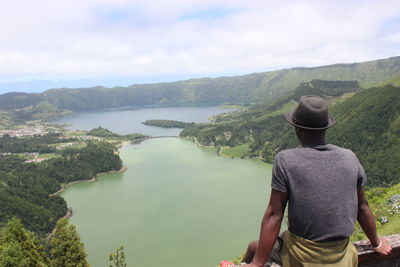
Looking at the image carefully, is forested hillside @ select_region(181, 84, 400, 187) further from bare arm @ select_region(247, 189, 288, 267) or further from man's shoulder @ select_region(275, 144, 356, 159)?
bare arm @ select_region(247, 189, 288, 267)

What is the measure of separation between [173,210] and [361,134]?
59.8 metres

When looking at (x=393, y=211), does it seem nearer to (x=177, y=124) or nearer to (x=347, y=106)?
(x=347, y=106)

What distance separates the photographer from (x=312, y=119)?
10.9 feet

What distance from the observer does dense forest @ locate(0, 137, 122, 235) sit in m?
54.8

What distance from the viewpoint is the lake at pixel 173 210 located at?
39.9m

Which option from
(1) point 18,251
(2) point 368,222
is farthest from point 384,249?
(1) point 18,251

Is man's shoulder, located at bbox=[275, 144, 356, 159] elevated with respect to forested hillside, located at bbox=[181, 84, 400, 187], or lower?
elevated

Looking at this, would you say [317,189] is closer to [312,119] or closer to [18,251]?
[312,119]

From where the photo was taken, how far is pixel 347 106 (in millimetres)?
105188

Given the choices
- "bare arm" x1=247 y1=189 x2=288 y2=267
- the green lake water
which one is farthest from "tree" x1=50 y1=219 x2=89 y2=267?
"bare arm" x1=247 y1=189 x2=288 y2=267

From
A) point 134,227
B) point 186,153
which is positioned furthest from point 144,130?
point 134,227

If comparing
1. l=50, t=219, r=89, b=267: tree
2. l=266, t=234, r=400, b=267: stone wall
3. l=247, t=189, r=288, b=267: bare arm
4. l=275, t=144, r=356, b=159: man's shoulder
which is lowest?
l=50, t=219, r=89, b=267: tree

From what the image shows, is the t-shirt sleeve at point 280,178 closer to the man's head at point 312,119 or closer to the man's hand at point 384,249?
the man's head at point 312,119

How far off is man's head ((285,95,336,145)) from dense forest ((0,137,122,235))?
5830 cm
